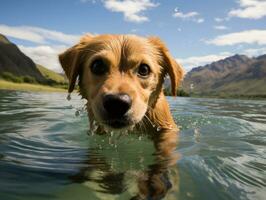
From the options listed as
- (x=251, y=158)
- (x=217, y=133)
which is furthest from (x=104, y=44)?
(x=217, y=133)

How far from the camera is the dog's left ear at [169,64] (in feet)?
29.0

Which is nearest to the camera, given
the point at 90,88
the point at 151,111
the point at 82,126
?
the point at 90,88

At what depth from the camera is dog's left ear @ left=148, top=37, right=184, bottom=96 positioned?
8844 mm

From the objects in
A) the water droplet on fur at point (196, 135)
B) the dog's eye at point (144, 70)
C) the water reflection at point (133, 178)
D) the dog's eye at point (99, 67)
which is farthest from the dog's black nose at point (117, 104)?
the water droplet on fur at point (196, 135)

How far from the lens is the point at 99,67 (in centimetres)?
727

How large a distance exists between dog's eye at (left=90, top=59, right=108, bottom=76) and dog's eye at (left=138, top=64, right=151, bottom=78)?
2.25ft

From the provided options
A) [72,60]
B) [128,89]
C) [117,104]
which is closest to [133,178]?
[117,104]

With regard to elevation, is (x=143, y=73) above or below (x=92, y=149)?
above

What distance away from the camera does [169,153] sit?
25.6 feet

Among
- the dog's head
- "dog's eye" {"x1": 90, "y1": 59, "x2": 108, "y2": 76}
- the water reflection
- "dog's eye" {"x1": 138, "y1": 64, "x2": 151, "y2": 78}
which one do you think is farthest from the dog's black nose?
"dog's eye" {"x1": 138, "y1": 64, "x2": 151, "y2": 78}

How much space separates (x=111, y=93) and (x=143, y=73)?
1.71 metres

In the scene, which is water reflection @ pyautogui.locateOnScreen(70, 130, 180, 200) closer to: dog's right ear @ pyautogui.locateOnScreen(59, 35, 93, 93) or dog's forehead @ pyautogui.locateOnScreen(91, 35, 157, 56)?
dog's right ear @ pyautogui.locateOnScreen(59, 35, 93, 93)

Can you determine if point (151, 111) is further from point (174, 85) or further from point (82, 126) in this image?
point (82, 126)

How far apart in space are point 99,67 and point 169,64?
84.2 inches
